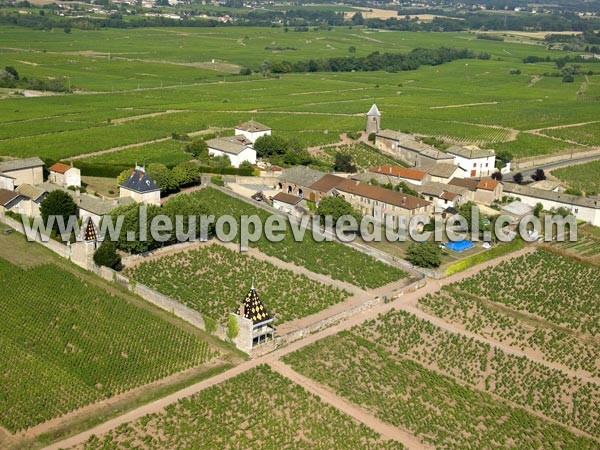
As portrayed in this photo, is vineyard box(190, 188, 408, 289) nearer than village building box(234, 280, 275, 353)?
No

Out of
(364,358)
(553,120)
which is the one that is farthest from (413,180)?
(553,120)

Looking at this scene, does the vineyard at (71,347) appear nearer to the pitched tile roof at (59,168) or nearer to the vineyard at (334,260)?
the vineyard at (334,260)

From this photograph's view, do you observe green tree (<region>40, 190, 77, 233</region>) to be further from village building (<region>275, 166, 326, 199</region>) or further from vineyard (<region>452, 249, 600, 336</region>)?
vineyard (<region>452, 249, 600, 336</region>)

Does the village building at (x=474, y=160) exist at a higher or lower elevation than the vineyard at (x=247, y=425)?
higher

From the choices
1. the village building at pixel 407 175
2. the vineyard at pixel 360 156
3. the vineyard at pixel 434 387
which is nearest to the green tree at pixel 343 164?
the vineyard at pixel 360 156

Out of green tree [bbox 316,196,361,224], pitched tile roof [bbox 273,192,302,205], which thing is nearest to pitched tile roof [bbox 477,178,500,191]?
green tree [bbox 316,196,361,224]

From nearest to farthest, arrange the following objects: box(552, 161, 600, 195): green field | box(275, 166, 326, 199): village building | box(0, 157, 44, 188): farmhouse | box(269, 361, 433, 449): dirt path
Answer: box(269, 361, 433, 449): dirt path < box(0, 157, 44, 188): farmhouse < box(275, 166, 326, 199): village building < box(552, 161, 600, 195): green field

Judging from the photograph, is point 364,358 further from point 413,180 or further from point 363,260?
point 413,180

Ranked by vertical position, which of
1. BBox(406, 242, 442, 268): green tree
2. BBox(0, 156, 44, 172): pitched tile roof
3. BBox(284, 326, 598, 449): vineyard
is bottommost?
BBox(284, 326, 598, 449): vineyard
